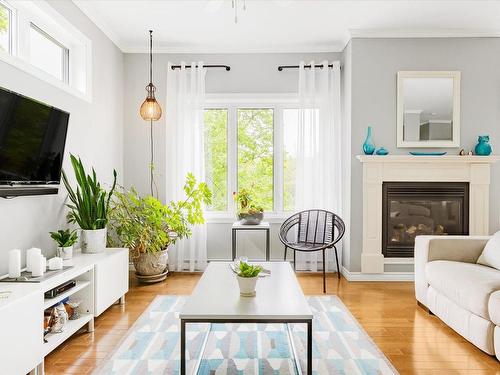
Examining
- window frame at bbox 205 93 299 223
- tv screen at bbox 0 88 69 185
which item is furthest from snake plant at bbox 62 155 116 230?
window frame at bbox 205 93 299 223

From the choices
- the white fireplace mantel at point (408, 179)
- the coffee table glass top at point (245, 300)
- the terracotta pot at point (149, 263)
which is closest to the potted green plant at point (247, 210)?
the terracotta pot at point (149, 263)

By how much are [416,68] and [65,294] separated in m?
4.12

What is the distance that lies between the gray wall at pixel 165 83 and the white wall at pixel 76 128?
0.41 feet

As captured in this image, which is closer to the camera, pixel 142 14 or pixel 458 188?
pixel 142 14

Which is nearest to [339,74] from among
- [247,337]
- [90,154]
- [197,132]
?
[197,132]

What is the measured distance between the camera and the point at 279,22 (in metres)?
4.05

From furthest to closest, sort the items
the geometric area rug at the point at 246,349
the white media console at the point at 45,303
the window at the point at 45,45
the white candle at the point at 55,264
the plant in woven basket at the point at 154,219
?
the plant in woven basket at the point at 154,219, the window at the point at 45,45, the white candle at the point at 55,264, the geometric area rug at the point at 246,349, the white media console at the point at 45,303

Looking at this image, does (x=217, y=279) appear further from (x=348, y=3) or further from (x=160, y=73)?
(x=160, y=73)

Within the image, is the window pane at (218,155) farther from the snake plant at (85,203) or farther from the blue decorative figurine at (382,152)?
→ the blue decorative figurine at (382,152)

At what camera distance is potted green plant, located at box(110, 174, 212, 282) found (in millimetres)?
3951

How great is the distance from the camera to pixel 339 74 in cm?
466

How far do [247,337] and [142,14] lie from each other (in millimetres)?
3196

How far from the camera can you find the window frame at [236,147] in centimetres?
485

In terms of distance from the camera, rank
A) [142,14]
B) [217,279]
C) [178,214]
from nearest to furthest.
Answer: [217,279]
[142,14]
[178,214]
